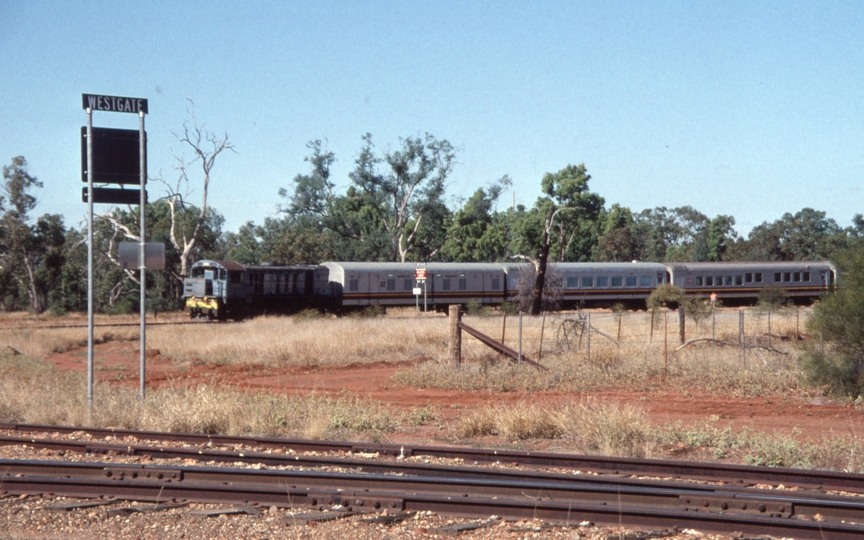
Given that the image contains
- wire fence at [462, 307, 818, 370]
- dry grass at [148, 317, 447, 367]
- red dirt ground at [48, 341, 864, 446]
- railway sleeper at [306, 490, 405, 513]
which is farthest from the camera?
dry grass at [148, 317, 447, 367]

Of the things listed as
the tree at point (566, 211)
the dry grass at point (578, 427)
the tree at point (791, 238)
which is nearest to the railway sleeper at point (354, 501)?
the dry grass at point (578, 427)

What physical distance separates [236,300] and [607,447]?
103ft

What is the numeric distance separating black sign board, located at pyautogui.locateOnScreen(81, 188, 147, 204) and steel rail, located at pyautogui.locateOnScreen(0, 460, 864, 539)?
18.3 ft

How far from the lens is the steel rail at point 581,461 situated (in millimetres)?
8961

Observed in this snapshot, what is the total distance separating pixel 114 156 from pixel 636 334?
19243 millimetres

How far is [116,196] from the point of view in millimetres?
14211

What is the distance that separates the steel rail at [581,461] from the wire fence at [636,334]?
706 cm

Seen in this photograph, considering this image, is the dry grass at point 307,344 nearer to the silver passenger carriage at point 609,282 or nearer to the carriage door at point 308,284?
the carriage door at point 308,284

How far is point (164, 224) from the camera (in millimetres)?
59875

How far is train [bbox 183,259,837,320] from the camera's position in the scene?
40.5 m

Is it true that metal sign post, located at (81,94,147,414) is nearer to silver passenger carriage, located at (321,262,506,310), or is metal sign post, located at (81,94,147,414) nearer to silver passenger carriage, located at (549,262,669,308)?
silver passenger carriage, located at (321,262,506,310)

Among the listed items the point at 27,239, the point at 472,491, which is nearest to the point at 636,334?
the point at 472,491

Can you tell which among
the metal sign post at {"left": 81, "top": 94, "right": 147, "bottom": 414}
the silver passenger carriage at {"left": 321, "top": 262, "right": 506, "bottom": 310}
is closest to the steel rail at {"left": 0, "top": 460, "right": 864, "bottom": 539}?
the metal sign post at {"left": 81, "top": 94, "right": 147, "bottom": 414}

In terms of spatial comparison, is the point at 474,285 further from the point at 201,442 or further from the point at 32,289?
the point at 201,442
